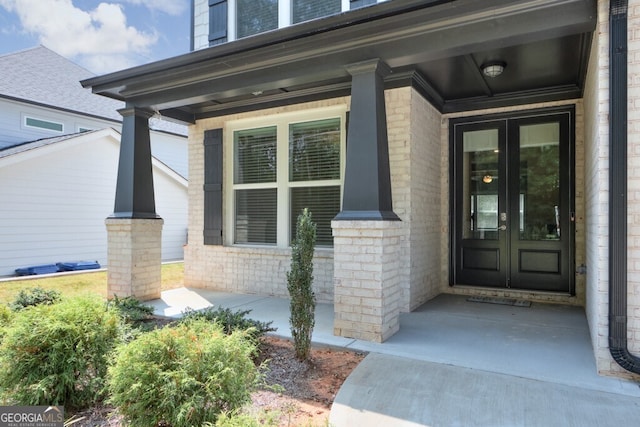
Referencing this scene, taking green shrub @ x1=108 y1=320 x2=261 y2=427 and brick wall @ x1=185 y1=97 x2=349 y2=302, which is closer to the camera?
green shrub @ x1=108 y1=320 x2=261 y2=427

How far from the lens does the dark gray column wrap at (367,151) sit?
375 cm

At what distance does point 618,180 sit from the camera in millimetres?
2828

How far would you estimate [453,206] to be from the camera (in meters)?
5.96

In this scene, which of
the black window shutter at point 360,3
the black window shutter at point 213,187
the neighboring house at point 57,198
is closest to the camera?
the black window shutter at point 360,3

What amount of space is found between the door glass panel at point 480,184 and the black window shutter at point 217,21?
4124mm

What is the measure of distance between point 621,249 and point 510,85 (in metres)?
3.07

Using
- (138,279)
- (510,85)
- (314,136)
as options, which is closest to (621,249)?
(510,85)

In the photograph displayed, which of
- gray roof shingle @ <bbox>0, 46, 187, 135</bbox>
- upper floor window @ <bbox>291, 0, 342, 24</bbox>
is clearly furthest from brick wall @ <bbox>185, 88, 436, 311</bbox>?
gray roof shingle @ <bbox>0, 46, 187, 135</bbox>

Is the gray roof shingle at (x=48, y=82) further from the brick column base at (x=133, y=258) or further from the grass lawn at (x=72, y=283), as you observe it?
the brick column base at (x=133, y=258)

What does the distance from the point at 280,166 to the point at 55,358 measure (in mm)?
4105

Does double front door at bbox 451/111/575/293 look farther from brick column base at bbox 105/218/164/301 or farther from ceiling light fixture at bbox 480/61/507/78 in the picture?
brick column base at bbox 105/218/164/301

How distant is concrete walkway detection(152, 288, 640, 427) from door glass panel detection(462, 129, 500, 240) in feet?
4.88

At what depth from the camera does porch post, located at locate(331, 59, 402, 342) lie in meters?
3.68

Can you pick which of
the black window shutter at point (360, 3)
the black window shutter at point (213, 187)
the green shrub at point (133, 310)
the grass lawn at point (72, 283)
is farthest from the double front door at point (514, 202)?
the grass lawn at point (72, 283)
